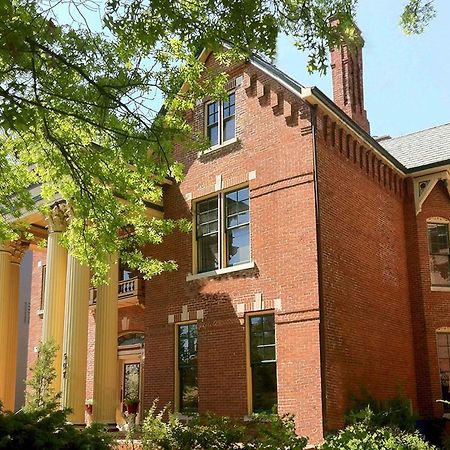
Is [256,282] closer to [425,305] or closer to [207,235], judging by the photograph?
[207,235]

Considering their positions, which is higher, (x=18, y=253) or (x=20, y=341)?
(x=18, y=253)

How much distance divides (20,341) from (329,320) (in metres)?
22.5

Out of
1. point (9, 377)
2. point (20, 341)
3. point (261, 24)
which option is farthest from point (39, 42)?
point (20, 341)

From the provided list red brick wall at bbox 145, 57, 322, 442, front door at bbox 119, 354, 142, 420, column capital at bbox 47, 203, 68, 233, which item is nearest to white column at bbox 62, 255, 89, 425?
column capital at bbox 47, 203, 68, 233

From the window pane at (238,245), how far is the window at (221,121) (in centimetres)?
263

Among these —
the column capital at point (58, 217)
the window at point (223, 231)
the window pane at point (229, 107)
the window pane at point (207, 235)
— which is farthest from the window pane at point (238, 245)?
the column capital at point (58, 217)

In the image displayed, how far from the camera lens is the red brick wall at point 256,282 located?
13719 millimetres

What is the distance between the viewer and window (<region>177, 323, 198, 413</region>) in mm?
16016

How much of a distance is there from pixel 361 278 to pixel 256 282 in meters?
2.65

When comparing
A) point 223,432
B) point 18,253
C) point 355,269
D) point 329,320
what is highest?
point 18,253

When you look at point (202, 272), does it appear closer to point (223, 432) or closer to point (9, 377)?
point (223, 432)

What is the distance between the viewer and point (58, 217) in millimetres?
17219

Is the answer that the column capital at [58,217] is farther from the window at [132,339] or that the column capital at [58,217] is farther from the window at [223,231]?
the window at [132,339]

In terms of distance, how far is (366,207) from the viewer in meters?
16.2
